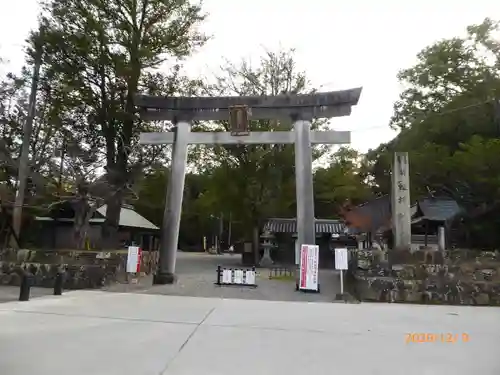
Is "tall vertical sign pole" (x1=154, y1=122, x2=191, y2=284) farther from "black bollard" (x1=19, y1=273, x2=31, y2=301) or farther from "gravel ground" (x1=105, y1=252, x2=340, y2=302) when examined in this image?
"black bollard" (x1=19, y1=273, x2=31, y2=301)

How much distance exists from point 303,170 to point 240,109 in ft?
11.1

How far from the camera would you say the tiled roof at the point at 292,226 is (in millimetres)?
30547

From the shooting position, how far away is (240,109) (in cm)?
1614

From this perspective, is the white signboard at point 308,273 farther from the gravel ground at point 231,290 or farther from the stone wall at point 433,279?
the stone wall at point 433,279

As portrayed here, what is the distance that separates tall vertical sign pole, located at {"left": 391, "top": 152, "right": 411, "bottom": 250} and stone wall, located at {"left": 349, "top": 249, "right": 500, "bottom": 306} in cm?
98

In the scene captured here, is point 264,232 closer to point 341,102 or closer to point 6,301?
point 341,102

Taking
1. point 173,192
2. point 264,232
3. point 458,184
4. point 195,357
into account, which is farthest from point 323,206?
point 195,357

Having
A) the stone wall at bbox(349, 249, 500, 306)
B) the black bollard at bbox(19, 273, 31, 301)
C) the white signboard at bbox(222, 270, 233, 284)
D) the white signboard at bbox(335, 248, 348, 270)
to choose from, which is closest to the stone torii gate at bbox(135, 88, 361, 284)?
the white signboard at bbox(335, 248, 348, 270)

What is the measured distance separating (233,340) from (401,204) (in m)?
10.2

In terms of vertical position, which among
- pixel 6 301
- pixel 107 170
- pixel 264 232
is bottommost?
pixel 6 301
